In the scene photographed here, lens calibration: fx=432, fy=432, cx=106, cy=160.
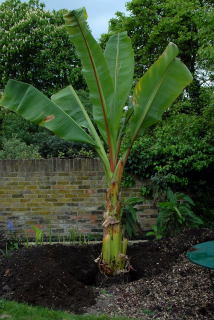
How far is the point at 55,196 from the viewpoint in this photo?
9273mm

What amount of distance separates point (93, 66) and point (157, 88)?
962 mm

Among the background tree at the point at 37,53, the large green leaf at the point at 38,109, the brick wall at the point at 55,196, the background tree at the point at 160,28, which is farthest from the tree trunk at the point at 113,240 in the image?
the background tree at the point at 37,53

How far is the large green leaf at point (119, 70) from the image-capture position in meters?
6.41

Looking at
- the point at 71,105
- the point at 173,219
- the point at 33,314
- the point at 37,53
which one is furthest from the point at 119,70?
the point at 37,53

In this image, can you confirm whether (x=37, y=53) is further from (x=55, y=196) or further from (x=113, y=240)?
(x=113, y=240)

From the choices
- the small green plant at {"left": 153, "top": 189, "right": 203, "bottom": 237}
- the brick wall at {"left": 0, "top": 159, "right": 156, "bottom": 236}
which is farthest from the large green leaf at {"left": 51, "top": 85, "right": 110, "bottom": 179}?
the brick wall at {"left": 0, "top": 159, "right": 156, "bottom": 236}

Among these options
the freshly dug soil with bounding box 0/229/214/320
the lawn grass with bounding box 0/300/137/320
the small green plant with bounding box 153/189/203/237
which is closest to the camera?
the lawn grass with bounding box 0/300/137/320

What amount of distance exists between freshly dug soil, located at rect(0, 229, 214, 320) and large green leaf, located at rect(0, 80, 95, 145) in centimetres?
190

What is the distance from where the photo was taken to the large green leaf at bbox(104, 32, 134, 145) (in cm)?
641

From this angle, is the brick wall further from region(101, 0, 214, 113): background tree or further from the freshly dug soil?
region(101, 0, 214, 113): background tree

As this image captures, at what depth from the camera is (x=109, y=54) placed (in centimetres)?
669

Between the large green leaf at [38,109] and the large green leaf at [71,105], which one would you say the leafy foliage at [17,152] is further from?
the large green leaf at [38,109]

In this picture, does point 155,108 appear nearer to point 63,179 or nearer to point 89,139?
point 89,139

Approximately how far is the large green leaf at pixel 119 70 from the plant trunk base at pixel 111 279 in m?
2.03
